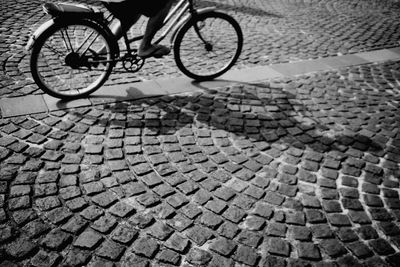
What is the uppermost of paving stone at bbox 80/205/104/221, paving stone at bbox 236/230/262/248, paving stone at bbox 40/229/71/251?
paving stone at bbox 40/229/71/251

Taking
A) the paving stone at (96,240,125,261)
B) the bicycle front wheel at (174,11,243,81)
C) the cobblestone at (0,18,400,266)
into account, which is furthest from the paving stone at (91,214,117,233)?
the bicycle front wheel at (174,11,243,81)

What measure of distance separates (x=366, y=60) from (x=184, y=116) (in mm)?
4285

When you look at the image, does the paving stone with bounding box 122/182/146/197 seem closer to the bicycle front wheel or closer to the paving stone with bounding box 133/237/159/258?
the paving stone with bounding box 133/237/159/258

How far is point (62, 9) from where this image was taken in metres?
3.48

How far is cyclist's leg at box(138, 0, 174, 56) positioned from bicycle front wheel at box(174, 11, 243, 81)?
0.98 feet

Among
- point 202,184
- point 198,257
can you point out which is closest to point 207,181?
point 202,184

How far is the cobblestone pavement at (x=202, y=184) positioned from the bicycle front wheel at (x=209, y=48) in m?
0.67

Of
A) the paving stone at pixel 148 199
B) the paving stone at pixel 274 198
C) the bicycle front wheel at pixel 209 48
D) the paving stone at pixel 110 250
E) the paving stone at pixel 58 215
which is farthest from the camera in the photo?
the bicycle front wheel at pixel 209 48

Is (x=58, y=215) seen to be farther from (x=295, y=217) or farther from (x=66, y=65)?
(x=66, y=65)

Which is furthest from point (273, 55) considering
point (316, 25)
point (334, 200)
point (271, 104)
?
point (334, 200)

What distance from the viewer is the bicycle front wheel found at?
4.48 meters

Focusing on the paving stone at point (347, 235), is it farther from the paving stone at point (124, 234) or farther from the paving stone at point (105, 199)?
the paving stone at point (105, 199)

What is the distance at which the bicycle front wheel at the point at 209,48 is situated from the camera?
176 inches

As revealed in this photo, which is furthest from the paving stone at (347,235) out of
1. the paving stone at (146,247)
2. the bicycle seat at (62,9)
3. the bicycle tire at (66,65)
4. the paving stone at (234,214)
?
the bicycle seat at (62,9)
